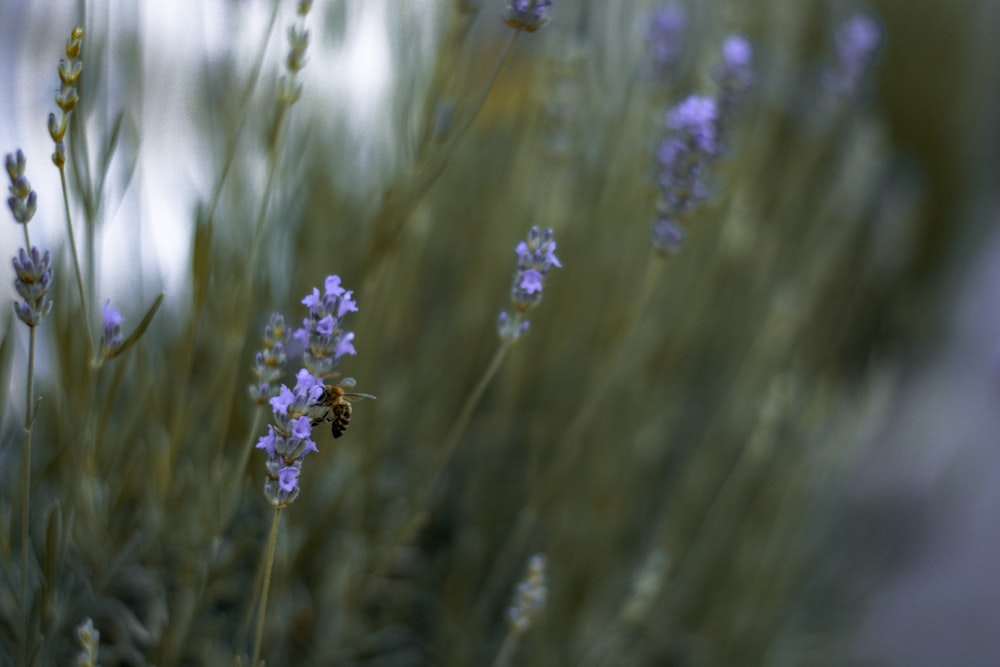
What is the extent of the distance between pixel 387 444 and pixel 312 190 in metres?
0.33

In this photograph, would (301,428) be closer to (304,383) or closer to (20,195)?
(304,383)

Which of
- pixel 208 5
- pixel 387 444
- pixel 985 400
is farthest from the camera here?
pixel 985 400

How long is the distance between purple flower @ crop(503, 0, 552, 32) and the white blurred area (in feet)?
1.24

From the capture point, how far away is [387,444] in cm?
115

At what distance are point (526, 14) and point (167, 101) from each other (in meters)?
1.14

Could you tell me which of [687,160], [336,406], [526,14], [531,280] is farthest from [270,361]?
[687,160]

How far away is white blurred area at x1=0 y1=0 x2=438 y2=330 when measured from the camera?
1092 mm

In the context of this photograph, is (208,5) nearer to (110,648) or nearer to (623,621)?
(110,648)

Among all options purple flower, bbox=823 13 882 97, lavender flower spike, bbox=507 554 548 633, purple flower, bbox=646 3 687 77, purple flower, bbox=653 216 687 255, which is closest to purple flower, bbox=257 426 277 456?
lavender flower spike, bbox=507 554 548 633

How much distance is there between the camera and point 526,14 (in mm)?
674

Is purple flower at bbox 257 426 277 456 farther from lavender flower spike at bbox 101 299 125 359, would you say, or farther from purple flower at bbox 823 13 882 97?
purple flower at bbox 823 13 882 97

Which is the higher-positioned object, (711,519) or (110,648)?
(711,519)

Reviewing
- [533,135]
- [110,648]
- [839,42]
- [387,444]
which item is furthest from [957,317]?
[110,648]

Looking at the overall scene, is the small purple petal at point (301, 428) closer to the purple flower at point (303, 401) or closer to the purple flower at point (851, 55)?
the purple flower at point (303, 401)
